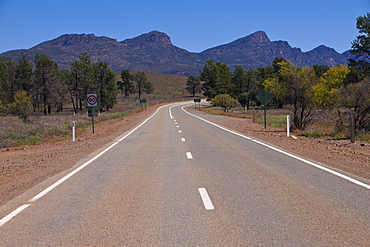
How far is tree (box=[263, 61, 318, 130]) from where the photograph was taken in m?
28.7

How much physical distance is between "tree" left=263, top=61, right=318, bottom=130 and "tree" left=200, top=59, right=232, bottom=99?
9421 cm

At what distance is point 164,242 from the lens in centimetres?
490

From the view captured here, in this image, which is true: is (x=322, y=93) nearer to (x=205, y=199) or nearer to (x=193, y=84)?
(x=205, y=199)

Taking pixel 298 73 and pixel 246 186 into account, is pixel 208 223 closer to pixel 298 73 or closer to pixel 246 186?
pixel 246 186

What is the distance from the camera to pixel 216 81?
126375mm

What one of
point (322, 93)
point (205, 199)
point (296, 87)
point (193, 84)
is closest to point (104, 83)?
point (193, 84)

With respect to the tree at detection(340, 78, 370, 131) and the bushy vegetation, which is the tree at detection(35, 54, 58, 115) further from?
the tree at detection(340, 78, 370, 131)

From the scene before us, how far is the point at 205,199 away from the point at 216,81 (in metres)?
121

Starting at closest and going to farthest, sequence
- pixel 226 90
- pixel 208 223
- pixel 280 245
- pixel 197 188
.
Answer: pixel 280 245
pixel 208 223
pixel 197 188
pixel 226 90

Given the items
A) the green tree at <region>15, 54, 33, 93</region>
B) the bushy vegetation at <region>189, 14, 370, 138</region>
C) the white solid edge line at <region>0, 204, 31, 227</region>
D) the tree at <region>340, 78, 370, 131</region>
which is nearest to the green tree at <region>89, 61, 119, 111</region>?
the green tree at <region>15, 54, 33, 93</region>

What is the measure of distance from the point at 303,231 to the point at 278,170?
5197mm

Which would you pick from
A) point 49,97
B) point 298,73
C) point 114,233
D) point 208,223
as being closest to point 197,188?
point 208,223

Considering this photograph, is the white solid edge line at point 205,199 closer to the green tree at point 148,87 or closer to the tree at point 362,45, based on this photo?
the tree at point 362,45

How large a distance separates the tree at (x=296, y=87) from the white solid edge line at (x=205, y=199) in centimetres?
2219
